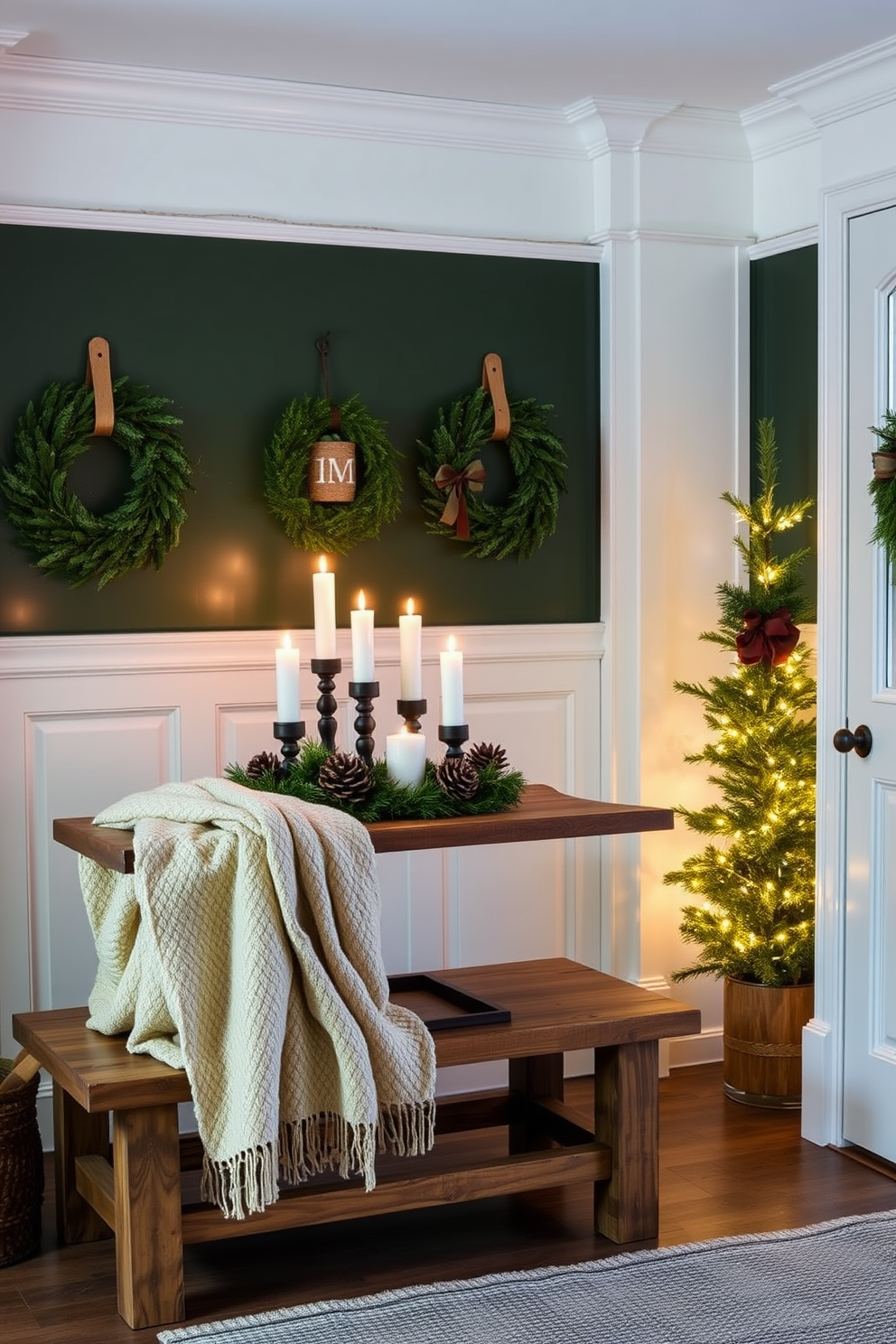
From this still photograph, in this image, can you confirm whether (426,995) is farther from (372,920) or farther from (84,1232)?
(84,1232)

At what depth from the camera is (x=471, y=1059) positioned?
9.98 feet

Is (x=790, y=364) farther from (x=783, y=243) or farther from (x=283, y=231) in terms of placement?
(x=283, y=231)

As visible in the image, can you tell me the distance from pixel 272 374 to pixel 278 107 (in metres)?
0.65

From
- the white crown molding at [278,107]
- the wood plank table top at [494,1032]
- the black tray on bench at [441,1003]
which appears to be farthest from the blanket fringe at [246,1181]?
the white crown molding at [278,107]

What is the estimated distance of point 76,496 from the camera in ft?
12.1

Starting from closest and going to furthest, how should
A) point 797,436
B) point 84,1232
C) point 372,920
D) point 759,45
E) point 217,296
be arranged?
point 372,920
point 84,1232
point 759,45
point 217,296
point 797,436

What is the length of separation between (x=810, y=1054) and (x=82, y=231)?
2614 mm

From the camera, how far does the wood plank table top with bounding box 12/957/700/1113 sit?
277 cm

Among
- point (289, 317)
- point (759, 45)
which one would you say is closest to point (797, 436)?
point (759, 45)

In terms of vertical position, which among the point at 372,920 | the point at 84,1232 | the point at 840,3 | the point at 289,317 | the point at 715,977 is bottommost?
the point at 84,1232

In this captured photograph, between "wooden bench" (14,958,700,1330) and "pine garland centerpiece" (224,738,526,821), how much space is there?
439mm

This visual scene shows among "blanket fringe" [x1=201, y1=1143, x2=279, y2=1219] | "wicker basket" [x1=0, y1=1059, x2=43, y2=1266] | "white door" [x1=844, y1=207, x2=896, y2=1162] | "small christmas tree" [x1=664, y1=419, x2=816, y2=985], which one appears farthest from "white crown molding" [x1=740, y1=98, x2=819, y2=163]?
"wicker basket" [x1=0, y1=1059, x2=43, y2=1266]

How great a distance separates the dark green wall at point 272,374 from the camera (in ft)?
12.2

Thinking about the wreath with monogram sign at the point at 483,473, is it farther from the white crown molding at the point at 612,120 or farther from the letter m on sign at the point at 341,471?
the white crown molding at the point at 612,120
